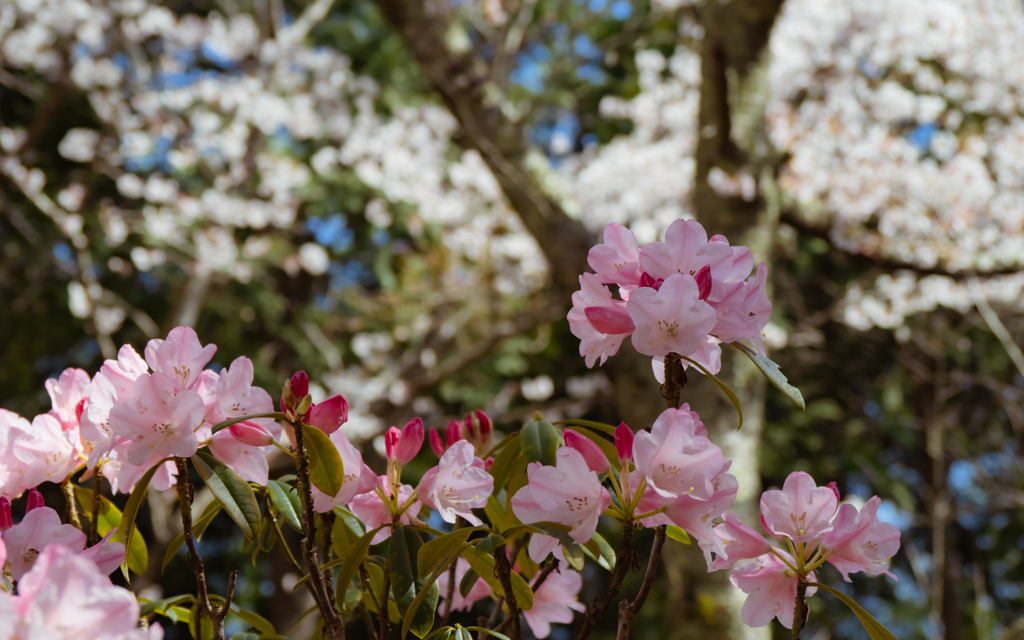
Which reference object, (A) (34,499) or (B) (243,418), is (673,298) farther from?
(A) (34,499)

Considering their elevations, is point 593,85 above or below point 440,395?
above

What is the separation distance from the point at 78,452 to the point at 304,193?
5068mm

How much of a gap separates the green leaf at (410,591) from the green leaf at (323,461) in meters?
0.07

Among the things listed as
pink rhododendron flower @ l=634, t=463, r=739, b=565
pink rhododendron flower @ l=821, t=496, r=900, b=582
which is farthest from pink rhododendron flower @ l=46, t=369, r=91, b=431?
pink rhododendron flower @ l=821, t=496, r=900, b=582

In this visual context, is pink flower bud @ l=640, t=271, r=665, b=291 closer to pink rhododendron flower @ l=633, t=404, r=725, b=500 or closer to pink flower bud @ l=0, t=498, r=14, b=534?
pink rhododendron flower @ l=633, t=404, r=725, b=500

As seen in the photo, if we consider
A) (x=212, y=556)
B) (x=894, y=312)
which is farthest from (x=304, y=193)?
(x=894, y=312)

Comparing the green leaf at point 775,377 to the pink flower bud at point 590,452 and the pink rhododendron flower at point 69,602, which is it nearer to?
the pink flower bud at point 590,452

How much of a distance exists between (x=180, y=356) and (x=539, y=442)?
0.29 m

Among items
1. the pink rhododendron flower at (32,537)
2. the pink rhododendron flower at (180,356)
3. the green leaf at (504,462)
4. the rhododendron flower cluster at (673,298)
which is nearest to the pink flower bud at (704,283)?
the rhododendron flower cluster at (673,298)

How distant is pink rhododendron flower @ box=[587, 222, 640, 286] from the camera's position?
2.04 feet

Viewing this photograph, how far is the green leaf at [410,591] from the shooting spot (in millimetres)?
552

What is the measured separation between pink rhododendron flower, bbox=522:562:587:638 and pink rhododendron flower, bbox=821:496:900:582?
0.24 metres

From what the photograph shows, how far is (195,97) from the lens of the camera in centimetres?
506

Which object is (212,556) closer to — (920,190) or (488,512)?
(920,190)
